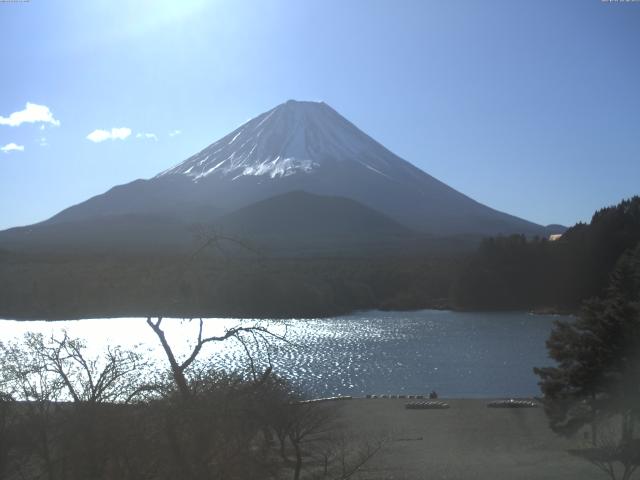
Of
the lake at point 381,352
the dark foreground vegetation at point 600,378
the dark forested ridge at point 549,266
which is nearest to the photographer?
the dark foreground vegetation at point 600,378

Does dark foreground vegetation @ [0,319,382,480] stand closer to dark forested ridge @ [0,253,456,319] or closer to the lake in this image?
dark forested ridge @ [0,253,456,319]

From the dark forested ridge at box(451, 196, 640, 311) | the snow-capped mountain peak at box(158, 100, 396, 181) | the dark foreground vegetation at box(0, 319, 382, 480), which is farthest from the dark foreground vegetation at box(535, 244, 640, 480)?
the snow-capped mountain peak at box(158, 100, 396, 181)

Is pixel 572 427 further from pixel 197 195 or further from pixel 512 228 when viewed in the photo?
pixel 512 228

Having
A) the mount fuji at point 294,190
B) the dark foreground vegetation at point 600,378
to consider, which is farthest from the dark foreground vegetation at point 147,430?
the mount fuji at point 294,190

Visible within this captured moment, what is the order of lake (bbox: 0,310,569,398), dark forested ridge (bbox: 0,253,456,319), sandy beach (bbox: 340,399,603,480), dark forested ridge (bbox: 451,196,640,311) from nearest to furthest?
dark forested ridge (bbox: 0,253,456,319) → sandy beach (bbox: 340,399,603,480) → lake (bbox: 0,310,569,398) → dark forested ridge (bbox: 451,196,640,311)

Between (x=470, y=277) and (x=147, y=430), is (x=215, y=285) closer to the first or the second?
(x=147, y=430)

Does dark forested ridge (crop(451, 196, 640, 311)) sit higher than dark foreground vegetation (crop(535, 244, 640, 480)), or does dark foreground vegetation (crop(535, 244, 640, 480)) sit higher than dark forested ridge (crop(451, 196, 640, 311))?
dark forested ridge (crop(451, 196, 640, 311))

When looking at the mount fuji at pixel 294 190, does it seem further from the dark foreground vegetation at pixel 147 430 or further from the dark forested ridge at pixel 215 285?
the dark foreground vegetation at pixel 147 430
